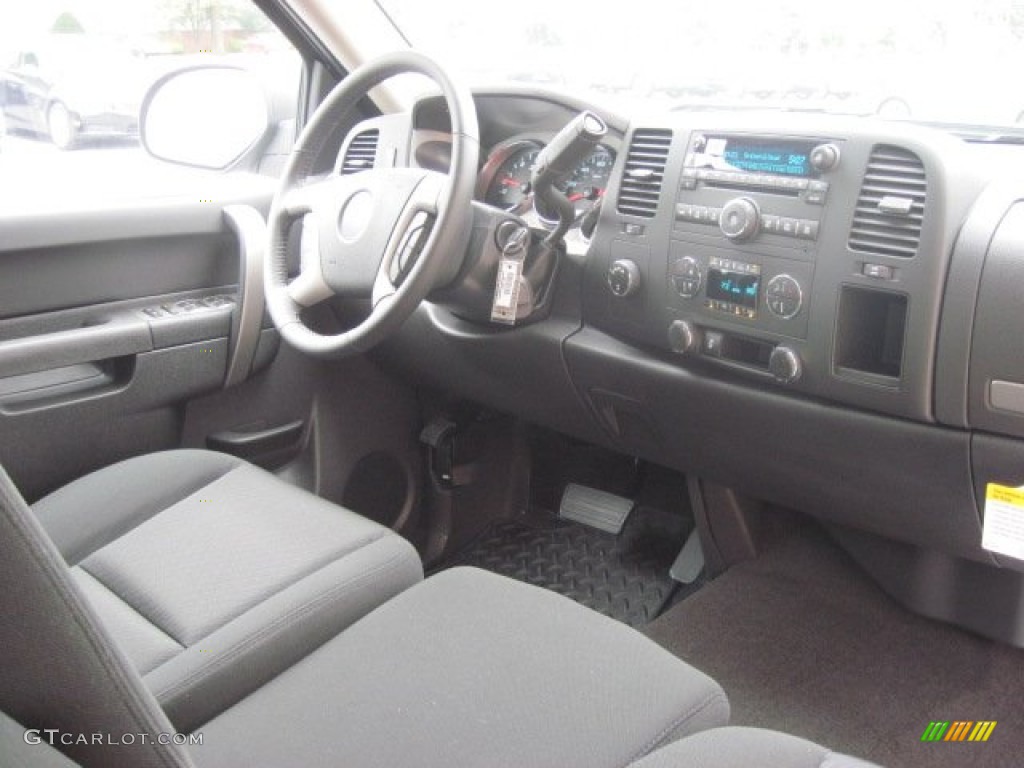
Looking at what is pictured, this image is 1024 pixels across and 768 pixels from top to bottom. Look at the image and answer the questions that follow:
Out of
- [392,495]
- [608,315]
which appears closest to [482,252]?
[608,315]

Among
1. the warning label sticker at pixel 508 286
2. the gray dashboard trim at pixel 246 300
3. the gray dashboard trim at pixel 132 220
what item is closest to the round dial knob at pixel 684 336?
the warning label sticker at pixel 508 286

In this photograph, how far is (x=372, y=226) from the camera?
1621 millimetres

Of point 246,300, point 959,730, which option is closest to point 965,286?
point 959,730

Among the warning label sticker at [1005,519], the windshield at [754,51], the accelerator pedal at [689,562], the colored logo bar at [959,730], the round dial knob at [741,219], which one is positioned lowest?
the accelerator pedal at [689,562]

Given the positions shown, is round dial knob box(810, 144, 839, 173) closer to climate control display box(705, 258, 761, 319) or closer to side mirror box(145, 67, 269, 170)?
climate control display box(705, 258, 761, 319)

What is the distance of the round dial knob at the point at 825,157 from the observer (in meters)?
1.33

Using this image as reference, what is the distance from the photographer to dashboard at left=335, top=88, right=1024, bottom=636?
1.25 metres

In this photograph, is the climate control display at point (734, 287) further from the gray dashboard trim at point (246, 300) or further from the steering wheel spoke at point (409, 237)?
the gray dashboard trim at point (246, 300)

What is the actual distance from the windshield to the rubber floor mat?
904 mm

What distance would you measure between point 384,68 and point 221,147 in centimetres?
81

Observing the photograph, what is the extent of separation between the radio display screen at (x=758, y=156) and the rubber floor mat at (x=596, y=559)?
3.05 feet

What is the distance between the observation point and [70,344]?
5.84 ft

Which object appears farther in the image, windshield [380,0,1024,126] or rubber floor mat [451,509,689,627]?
rubber floor mat [451,509,689,627]

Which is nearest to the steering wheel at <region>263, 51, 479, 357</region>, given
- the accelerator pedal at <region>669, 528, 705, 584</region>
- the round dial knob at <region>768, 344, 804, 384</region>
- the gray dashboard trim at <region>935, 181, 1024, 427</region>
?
the round dial knob at <region>768, 344, 804, 384</region>
